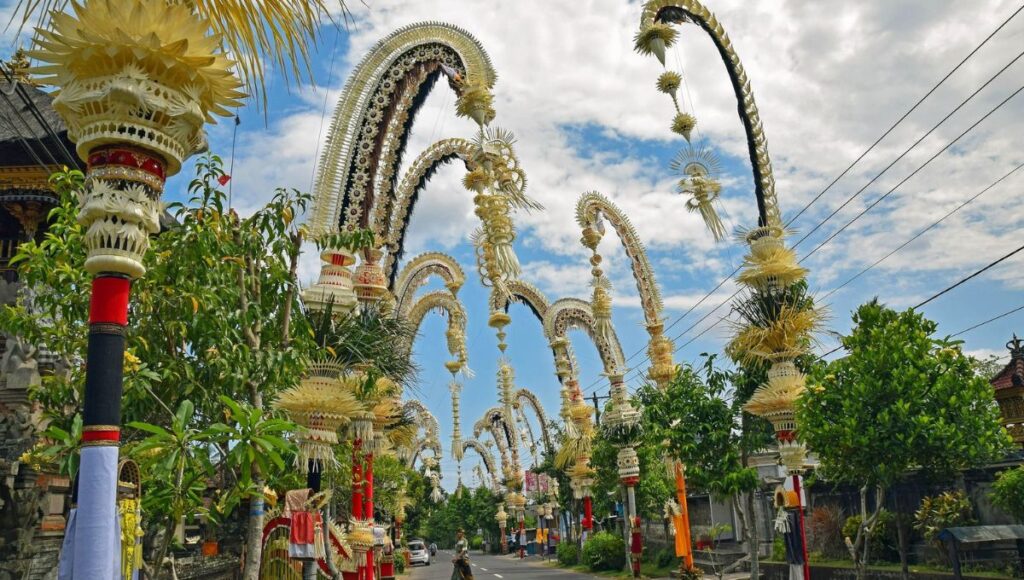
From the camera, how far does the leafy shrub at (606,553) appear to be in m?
31.0

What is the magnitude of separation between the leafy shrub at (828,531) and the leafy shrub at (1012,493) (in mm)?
5360

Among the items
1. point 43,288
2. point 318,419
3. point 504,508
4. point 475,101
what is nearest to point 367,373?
point 318,419

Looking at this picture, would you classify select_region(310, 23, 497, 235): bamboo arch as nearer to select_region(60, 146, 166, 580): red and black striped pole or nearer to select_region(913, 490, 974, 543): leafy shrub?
select_region(60, 146, 166, 580): red and black striped pole

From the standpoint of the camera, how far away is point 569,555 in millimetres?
38500

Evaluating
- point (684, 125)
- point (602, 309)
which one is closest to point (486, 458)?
point (602, 309)

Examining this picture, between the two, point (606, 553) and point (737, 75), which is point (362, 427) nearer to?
point (737, 75)

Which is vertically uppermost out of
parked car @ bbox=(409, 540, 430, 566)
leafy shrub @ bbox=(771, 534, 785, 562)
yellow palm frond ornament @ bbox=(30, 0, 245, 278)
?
yellow palm frond ornament @ bbox=(30, 0, 245, 278)

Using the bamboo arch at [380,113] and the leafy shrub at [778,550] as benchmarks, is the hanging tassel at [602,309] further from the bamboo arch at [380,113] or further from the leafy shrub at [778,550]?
the bamboo arch at [380,113]

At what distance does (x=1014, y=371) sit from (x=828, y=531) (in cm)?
965

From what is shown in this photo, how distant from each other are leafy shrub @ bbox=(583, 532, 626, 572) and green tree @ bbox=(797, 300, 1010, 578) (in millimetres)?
17300

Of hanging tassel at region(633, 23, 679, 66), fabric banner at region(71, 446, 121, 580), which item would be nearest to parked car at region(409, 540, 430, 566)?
hanging tassel at region(633, 23, 679, 66)

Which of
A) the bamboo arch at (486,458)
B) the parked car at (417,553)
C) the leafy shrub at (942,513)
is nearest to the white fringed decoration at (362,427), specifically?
the leafy shrub at (942,513)

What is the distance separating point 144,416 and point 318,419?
2.08 meters

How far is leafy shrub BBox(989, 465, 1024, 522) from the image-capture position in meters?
14.6
